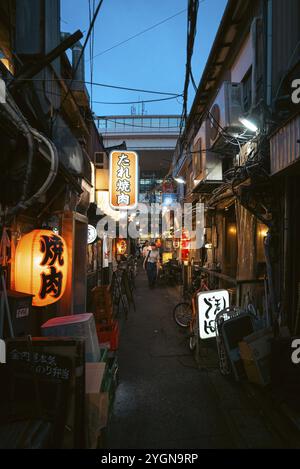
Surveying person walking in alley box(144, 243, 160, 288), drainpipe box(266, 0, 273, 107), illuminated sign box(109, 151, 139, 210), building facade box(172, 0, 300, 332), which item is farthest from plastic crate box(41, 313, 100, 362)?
person walking in alley box(144, 243, 160, 288)

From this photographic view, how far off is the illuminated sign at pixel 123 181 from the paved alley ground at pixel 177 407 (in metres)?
5.86

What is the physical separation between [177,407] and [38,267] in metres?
3.97

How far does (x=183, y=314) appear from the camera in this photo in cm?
1160

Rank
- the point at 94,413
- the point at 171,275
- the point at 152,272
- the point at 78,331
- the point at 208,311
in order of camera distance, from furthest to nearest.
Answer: the point at 171,275 < the point at 152,272 < the point at 208,311 < the point at 78,331 < the point at 94,413

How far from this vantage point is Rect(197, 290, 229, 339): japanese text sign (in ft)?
25.9

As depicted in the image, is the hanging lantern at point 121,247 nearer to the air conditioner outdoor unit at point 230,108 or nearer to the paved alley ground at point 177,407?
the paved alley ground at point 177,407

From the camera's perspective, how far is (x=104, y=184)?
538 inches

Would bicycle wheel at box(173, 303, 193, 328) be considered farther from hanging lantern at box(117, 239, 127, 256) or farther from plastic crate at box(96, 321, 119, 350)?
hanging lantern at box(117, 239, 127, 256)

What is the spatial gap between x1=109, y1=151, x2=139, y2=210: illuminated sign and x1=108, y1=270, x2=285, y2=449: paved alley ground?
5862mm

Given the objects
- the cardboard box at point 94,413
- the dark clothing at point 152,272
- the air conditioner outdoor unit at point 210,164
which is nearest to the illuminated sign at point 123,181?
the air conditioner outdoor unit at point 210,164

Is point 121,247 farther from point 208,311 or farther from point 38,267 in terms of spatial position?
point 38,267

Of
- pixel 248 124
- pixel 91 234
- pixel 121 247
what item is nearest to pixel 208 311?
pixel 248 124

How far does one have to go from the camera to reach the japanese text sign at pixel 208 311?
311 inches
